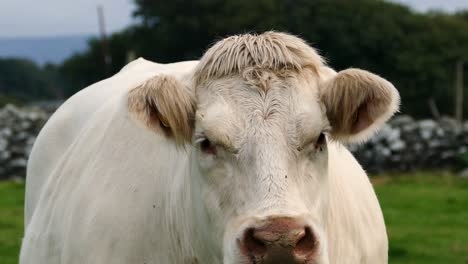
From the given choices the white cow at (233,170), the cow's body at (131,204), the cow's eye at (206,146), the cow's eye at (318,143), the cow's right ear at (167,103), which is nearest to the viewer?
the white cow at (233,170)

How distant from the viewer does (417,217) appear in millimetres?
12484

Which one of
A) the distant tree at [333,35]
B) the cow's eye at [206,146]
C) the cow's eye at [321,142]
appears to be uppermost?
the cow's eye at [321,142]

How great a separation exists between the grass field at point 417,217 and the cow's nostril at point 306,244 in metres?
6.45

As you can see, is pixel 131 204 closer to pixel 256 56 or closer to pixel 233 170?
pixel 233 170

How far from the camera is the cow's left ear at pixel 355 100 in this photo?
4.06m

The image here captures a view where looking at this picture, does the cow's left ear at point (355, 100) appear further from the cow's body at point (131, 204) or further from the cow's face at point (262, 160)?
the cow's body at point (131, 204)

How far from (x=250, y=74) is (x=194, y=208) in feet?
2.21

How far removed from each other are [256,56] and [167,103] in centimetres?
40

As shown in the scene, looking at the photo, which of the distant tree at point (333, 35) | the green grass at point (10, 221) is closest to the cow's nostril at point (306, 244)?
the green grass at point (10, 221)

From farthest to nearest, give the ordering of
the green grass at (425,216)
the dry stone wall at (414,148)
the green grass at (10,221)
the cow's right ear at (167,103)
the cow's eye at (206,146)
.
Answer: the dry stone wall at (414,148)
the green grass at (10,221)
the green grass at (425,216)
the cow's right ear at (167,103)
the cow's eye at (206,146)

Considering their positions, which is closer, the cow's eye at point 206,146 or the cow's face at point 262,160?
the cow's face at point 262,160

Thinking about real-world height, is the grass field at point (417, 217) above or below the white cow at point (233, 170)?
below

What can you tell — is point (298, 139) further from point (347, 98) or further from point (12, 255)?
point (12, 255)

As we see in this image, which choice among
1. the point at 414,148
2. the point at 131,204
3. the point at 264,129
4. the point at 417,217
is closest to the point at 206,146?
the point at 264,129
